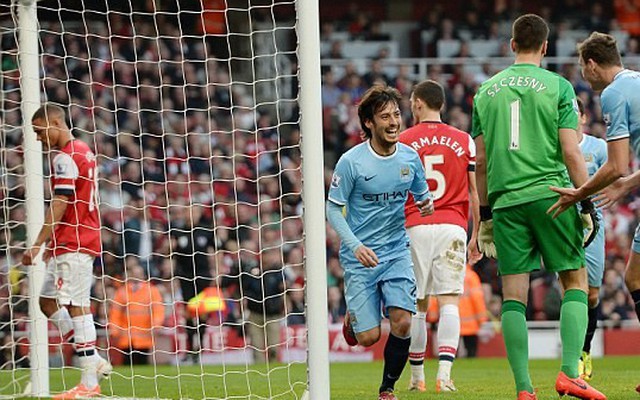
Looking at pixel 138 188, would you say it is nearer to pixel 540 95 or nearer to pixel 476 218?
pixel 476 218

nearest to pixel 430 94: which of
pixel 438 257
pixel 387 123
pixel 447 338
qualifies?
pixel 438 257

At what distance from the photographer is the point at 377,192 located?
7801 millimetres

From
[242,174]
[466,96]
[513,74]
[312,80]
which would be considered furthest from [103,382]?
[466,96]

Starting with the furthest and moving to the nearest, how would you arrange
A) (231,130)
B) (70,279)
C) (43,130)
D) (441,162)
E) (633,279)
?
(231,130) < (441,162) < (70,279) < (43,130) < (633,279)

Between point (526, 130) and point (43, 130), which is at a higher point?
point (43, 130)

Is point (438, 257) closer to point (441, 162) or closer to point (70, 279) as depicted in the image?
point (441, 162)

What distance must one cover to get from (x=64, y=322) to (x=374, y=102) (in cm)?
332

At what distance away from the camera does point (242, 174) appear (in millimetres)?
19219

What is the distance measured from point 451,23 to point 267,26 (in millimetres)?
3518

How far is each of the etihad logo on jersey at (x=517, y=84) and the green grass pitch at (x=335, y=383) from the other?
6.68ft

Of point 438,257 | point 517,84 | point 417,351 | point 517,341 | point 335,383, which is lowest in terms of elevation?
point 335,383

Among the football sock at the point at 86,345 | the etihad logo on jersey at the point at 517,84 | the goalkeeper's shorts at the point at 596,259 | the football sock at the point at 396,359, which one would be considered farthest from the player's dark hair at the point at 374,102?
the football sock at the point at 86,345

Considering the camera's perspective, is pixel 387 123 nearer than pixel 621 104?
No

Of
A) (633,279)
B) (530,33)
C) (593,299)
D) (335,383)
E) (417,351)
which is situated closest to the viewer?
(530,33)
